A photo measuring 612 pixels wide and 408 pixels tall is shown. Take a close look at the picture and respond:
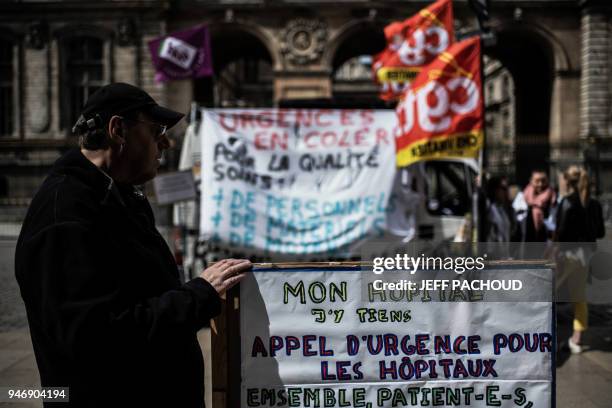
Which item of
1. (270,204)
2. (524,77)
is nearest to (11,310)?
(270,204)

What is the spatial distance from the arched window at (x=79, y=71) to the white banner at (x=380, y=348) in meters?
26.3

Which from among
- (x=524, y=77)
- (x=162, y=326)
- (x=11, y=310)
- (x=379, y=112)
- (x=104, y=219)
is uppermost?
(x=524, y=77)

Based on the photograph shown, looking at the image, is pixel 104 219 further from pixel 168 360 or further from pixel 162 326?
pixel 168 360

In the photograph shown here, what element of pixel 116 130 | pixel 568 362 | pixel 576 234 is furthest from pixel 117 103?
pixel 576 234

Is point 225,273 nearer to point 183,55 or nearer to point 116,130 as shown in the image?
point 116,130

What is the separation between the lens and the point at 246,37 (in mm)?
28031

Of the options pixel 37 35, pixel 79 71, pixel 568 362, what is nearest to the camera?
pixel 568 362

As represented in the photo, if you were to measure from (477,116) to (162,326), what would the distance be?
4991 millimetres

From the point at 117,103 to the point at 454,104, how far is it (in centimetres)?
480

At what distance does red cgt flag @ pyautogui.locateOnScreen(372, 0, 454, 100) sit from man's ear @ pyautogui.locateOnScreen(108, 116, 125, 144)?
20.9 feet

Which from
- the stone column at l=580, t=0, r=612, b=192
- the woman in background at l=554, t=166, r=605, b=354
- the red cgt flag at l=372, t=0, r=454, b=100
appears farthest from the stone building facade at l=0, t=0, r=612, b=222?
the woman in background at l=554, t=166, r=605, b=354

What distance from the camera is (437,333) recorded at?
105 inches

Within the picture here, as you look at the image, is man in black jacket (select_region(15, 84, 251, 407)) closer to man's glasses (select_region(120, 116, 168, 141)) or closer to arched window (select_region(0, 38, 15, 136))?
man's glasses (select_region(120, 116, 168, 141))

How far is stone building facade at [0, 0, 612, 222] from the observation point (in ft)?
83.9
